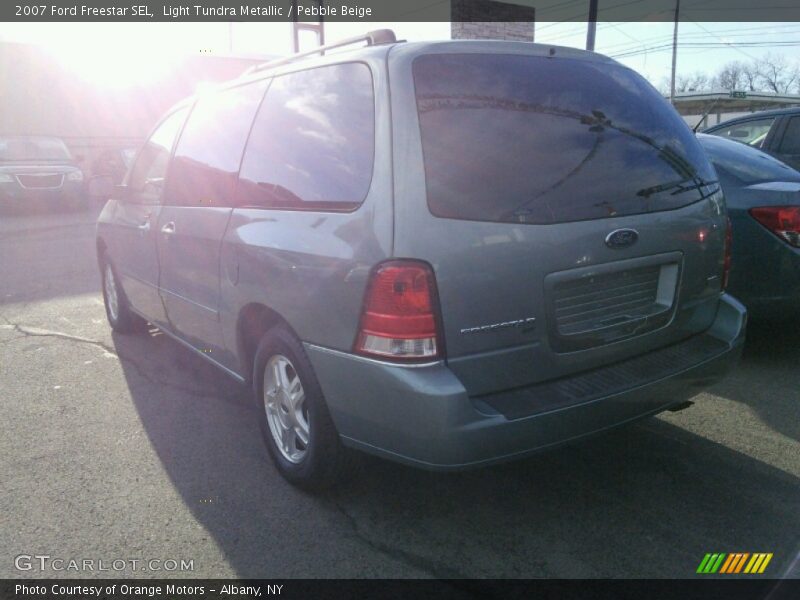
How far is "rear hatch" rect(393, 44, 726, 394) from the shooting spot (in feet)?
8.46

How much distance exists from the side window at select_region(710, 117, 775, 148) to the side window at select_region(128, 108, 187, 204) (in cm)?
546

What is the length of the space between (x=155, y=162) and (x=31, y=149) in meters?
14.9

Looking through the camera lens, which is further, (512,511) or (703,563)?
(512,511)

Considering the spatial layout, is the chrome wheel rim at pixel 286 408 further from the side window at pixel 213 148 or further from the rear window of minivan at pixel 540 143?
the rear window of minivan at pixel 540 143

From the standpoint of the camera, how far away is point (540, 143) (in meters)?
2.79

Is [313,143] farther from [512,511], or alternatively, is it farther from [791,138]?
[791,138]

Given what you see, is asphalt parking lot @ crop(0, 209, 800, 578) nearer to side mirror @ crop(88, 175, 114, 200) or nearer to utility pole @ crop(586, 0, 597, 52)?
side mirror @ crop(88, 175, 114, 200)

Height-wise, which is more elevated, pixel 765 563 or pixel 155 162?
pixel 155 162

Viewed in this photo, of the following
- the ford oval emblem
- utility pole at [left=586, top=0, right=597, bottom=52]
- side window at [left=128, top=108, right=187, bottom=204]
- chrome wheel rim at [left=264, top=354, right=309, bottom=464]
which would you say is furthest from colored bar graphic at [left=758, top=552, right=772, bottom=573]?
utility pole at [left=586, top=0, right=597, bottom=52]

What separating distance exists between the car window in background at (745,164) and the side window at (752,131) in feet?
7.34

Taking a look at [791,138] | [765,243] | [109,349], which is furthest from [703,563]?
[791,138]

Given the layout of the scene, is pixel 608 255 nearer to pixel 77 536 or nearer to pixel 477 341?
pixel 477 341

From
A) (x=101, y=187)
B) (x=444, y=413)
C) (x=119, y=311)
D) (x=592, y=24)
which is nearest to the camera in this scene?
(x=444, y=413)

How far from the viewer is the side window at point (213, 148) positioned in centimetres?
364
